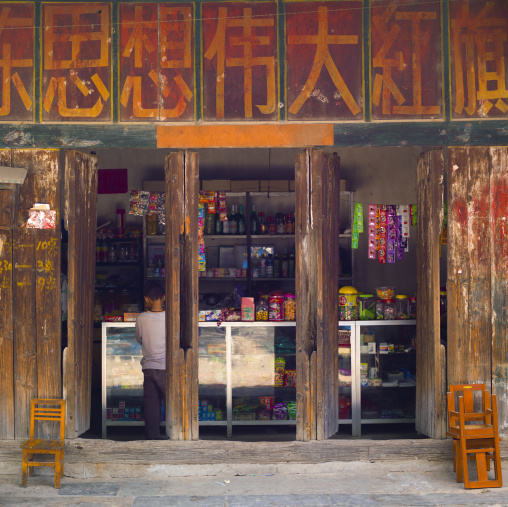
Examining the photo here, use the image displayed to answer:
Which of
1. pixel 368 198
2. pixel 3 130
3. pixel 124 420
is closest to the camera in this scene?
pixel 3 130

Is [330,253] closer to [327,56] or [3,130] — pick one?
[327,56]

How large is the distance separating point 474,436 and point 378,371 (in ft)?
5.48

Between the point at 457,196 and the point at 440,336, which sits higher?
the point at 457,196

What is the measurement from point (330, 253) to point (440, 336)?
130 cm

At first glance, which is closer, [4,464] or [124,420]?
[4,464]

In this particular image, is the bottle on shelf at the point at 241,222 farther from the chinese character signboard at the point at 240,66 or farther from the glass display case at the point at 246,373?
the chinese character signboard at the point at 240,66

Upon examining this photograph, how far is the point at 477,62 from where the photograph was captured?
637 cm

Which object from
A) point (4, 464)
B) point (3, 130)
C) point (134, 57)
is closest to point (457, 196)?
point (134, 57)

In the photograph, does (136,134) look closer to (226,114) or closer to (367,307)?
(226,114)

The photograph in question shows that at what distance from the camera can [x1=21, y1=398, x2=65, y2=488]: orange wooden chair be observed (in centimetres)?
601

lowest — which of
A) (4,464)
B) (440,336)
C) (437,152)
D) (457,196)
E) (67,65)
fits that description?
(4,464)

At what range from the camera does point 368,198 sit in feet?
32.9

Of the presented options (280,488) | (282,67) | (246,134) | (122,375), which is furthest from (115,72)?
(280,488)

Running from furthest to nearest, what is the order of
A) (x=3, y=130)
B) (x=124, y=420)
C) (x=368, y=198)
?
(x=368, y=198)
(x=124, y=420)
(x=3, y=130)
